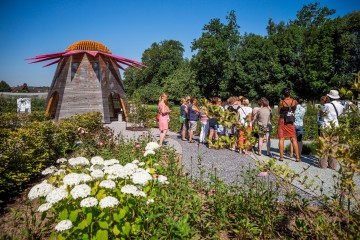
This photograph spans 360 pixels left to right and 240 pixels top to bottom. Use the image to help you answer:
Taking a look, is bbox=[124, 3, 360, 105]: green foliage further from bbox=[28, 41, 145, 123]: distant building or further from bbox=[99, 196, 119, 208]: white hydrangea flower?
bbox=[99, 196, 119, 208]: white hydrangea flower

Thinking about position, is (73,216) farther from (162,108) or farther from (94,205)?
(162,108)

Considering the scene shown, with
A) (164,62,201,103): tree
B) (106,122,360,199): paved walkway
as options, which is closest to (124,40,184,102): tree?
(164,62,201,103): tree

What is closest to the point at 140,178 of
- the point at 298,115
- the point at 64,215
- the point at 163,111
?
the point at 64,215

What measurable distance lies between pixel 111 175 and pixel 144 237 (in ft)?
2.35

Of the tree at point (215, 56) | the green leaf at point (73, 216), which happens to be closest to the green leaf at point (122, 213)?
the green leaf at point (73, 216)

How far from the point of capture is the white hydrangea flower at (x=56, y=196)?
2.04m

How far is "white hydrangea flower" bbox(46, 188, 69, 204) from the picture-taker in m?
2.04

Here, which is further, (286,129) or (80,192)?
(286,129)

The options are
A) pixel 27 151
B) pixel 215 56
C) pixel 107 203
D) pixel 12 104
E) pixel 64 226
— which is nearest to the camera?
pixel 64 226

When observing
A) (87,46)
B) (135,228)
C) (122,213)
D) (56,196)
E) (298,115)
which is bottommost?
(135,228)

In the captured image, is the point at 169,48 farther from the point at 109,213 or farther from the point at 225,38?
the point at 109,213

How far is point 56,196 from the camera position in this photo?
207 centimetres

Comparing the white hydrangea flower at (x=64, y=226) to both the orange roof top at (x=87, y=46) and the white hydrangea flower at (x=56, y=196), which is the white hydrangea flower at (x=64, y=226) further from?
the orange roof top at (x=87, y=46)

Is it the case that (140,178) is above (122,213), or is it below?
above
